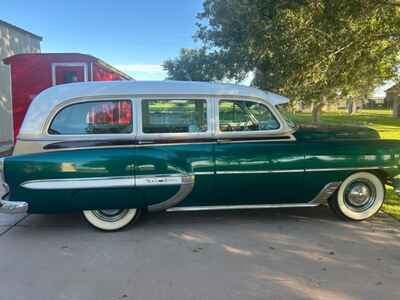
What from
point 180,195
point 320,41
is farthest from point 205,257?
point 320,41

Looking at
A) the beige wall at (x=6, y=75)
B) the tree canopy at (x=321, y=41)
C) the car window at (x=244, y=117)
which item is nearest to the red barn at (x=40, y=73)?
the beige wall at (x=6, y=75)

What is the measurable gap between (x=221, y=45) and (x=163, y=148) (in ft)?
63.7

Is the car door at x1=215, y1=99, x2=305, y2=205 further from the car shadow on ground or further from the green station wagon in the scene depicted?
the car shadow on ground

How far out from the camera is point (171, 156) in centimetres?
466

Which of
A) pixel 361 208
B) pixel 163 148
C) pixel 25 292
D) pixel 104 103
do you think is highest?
pixel 104 103

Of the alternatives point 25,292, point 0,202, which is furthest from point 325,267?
point 0,202

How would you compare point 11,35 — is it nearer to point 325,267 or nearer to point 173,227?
point 173,227

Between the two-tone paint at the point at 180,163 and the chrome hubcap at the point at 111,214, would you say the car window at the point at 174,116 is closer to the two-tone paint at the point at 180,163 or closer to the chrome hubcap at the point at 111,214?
the two-tone paint at the point at 180,163

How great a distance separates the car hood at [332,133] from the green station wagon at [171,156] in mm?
31

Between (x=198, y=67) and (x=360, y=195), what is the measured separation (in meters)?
28.5

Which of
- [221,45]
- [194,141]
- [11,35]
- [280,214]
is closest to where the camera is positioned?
[194,141]

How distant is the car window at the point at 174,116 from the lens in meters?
4.75

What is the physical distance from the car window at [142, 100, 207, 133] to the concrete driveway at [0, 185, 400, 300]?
1258 mm

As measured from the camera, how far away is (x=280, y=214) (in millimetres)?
5480
